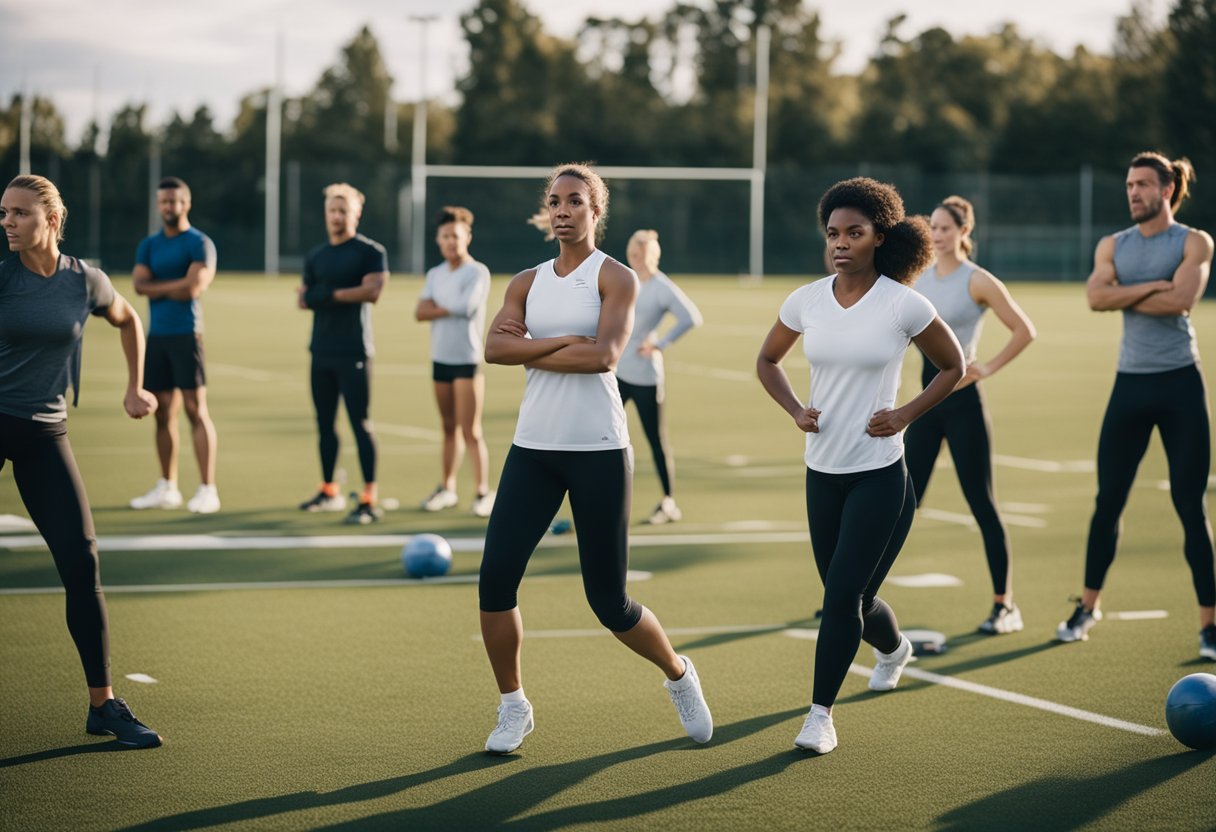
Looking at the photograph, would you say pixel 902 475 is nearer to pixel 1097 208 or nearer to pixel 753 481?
pixel 753 481

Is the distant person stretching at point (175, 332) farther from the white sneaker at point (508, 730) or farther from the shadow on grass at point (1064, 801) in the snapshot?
the shadow on grass at point (1064, 801)

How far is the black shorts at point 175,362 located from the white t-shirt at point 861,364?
691cm

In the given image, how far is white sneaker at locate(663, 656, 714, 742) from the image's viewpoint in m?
6.37

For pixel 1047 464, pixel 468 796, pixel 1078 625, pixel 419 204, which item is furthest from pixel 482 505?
pixel 419 204

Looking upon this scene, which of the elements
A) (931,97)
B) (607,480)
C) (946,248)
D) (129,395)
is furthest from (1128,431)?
(931,97)

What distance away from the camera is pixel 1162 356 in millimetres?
7910

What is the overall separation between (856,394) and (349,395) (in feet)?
20.9

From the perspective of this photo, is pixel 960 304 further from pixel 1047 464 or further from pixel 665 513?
pixel 1047 464

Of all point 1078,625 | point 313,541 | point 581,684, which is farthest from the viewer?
point 313,541

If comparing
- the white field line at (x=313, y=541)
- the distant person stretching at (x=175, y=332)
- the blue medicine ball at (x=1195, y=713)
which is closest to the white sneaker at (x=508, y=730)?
the blue medicine ball at (x=1195, y=713)

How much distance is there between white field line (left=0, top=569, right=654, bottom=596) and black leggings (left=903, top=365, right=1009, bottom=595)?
210 cm

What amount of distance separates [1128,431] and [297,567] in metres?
5.00

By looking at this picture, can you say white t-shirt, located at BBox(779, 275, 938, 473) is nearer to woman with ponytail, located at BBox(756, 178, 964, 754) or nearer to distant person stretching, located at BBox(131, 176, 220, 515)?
woman with ponytail, located at BBox(756, 178, 964, 754)

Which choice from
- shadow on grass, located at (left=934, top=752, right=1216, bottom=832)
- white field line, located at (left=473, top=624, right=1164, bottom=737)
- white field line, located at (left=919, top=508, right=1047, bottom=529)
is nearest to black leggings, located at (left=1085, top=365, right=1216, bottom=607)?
white field line, located at (left=473, top=624, right=1164, bottom=737)
